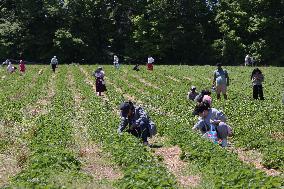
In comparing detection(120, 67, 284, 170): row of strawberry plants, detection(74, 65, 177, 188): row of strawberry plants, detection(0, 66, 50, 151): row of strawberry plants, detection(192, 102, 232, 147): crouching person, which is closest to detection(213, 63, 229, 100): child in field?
detection(120, 67, 284, 170): row of strawberry plants

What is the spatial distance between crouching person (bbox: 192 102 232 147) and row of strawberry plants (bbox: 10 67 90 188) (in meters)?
3.22

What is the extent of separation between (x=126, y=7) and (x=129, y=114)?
51787mm

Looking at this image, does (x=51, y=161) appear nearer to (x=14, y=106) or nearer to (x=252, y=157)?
(x=252, y=157)

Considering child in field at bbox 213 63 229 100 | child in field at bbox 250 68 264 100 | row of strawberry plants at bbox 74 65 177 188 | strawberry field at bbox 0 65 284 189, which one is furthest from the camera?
child in field at bbox 250 68 264 100

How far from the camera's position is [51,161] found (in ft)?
31.6

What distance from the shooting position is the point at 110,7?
63375 mm

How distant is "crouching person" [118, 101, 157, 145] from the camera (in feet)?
41.9

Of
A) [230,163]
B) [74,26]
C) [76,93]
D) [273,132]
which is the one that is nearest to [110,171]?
[230,163]

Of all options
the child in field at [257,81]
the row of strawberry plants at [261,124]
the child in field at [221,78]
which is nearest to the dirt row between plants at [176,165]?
the row of strawberry plants at [261,124]

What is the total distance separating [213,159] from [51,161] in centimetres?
301

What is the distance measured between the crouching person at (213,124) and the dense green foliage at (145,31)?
4551cm

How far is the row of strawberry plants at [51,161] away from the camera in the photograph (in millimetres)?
8078

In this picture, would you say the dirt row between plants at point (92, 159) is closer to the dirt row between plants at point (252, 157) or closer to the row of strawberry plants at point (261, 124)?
the dirt row between plants at point (252, 157)

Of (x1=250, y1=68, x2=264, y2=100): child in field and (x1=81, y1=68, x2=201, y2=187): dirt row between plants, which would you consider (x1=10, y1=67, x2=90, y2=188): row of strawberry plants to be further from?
(x1=250, y1=68, x2=264, y2=100): child in field
